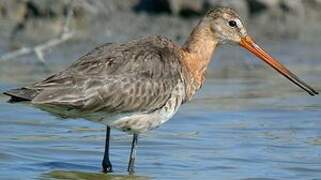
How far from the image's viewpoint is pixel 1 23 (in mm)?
17078

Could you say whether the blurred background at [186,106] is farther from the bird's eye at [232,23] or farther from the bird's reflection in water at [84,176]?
A: the bird's eye at [232,23]

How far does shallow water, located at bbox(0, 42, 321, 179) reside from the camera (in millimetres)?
10336

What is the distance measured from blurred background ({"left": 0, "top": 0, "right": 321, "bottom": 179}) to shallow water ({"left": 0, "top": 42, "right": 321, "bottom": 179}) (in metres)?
0.01

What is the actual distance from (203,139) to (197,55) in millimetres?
1434

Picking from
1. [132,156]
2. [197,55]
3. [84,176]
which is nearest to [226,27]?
[197,55]

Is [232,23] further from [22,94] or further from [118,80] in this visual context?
[22,94]

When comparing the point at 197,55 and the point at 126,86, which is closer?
the point at 126,86

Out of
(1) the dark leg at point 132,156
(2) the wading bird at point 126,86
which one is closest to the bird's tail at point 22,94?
(2) the wading bird at point 126,86

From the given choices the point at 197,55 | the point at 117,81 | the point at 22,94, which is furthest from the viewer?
the point at 197,55

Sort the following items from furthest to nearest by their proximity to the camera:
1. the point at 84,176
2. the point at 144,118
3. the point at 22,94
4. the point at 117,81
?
1. the point at 84,176
2. the point at 144,118
3. the point at 117,81
4. the point at 22,94

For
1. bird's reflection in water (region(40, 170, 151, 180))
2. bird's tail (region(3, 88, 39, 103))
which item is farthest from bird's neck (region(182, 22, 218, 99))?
bird's tail (region(3, 88, 39, 103))

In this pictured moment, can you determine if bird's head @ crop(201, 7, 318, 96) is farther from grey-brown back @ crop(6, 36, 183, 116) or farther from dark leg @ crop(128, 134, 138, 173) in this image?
dark leg @ crop(128, 134, 138, 173)

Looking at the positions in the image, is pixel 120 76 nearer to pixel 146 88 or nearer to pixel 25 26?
pixel 146 88

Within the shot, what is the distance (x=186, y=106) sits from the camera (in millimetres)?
13523
